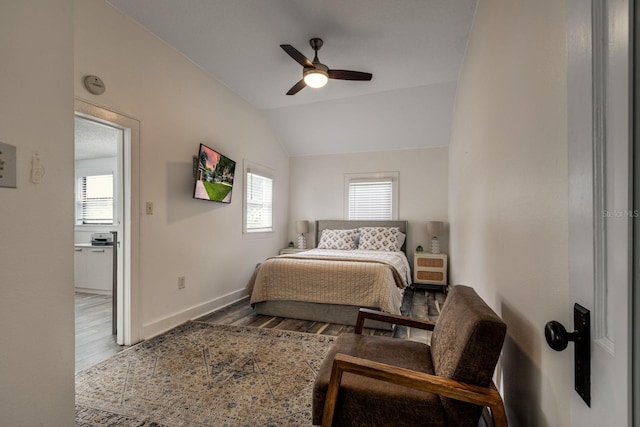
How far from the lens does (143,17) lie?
2.59m

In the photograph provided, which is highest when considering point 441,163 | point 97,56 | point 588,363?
point 97,56

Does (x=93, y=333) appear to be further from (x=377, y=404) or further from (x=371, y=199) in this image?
(x=371, y=199)

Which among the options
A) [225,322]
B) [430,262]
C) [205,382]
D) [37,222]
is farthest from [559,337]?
[430,262]

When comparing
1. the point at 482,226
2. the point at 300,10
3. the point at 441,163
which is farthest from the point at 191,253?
the point at 441,163

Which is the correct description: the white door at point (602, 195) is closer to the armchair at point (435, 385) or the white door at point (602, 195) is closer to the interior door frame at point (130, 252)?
the armchair at point (435, 385)

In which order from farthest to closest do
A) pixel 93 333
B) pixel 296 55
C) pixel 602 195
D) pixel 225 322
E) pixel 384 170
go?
pixel 384 170
pixel 225 322
pixel 93 333
pixel 296 55
pixel 602 195

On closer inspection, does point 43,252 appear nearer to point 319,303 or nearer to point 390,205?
point 319,303

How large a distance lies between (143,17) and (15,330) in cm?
272

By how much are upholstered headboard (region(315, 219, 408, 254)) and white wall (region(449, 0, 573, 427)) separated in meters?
3.23

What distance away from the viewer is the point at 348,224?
18.2ft

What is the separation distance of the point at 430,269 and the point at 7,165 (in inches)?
189

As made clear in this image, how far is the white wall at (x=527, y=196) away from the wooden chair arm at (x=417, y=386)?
0.54 feet

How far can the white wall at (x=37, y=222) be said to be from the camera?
1043mm

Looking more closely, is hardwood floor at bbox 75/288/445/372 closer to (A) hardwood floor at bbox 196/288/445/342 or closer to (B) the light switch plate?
(A) hardwood floor at bbox 196/288/445/342
